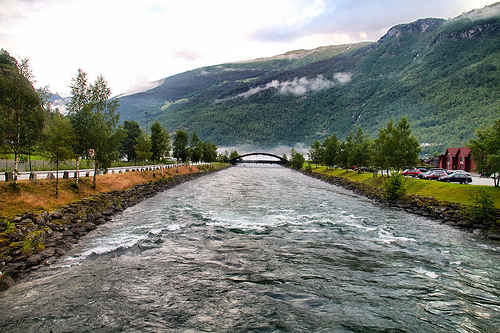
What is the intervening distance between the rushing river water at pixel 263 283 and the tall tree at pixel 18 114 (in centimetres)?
1012

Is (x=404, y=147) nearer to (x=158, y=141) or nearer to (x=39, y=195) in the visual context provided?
(x=39, y=195)

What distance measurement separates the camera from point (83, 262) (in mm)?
15680

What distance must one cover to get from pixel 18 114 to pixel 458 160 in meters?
108

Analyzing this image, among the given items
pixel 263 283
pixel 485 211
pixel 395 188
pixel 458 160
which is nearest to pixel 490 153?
pixel 485 211

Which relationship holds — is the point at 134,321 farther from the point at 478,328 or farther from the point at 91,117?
the point at 91,117

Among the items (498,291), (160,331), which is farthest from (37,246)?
(498,291)

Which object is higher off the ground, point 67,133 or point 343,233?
point 67,133

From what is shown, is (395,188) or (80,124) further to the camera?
(395,188)

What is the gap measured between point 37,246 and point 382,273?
20387 mm

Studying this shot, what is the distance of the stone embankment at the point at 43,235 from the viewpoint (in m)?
14.2

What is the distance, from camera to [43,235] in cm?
1773

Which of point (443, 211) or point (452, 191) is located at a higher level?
point (452, 191)

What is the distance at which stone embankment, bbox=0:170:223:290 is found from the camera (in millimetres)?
14172

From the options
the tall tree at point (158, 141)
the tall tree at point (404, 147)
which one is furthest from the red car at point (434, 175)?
the tall tree at point (158, 141)
